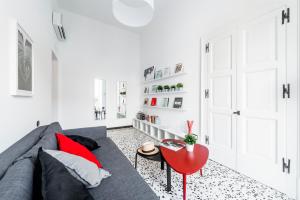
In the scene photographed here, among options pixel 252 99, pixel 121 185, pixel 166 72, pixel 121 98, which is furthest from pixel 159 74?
pixel 121 185

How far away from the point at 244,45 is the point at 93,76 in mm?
4198

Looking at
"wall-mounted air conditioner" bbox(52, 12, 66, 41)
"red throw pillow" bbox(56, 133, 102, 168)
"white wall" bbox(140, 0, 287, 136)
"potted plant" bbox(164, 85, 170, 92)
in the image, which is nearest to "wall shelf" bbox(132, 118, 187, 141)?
"white wall" bbox(140, 0, 287, 136)

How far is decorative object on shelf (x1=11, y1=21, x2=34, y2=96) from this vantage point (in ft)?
4.15

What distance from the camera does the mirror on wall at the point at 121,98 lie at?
503 centimetres

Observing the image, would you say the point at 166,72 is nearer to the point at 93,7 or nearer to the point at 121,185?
the point at 93,7

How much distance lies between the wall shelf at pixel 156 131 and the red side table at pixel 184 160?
3.67ft

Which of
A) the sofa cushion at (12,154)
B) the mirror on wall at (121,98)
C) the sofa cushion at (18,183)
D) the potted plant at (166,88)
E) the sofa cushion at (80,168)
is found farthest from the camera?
the mirror on wall at (121,98)

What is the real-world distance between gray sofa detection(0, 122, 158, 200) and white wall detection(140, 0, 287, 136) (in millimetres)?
1841

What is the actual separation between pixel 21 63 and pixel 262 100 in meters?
2.87

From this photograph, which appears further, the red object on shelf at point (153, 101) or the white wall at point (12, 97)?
the red object on shelf at point (153, 101)

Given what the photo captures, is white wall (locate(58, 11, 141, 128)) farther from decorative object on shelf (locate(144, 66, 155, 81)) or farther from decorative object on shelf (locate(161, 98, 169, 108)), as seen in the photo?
decorative object on shelf (locate(161, 98, 169, 108))

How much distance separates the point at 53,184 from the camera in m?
0.62

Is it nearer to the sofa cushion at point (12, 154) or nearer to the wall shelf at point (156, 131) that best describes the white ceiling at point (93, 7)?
the wall shelf at point (156, 131)

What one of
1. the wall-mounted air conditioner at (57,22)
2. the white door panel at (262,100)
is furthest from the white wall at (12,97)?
the white door panel at (262,100)
